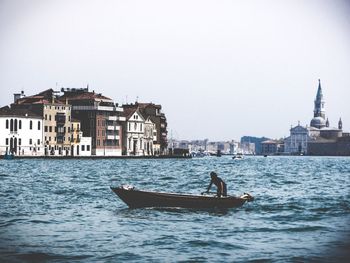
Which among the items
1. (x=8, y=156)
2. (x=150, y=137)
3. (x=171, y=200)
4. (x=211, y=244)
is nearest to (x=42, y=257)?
(x=211, y=244)

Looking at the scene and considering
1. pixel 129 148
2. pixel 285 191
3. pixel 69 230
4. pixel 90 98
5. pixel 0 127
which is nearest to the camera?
pixel 69 230

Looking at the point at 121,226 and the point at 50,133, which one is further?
the point at 50,133

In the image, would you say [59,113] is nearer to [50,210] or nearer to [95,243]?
[50,210]

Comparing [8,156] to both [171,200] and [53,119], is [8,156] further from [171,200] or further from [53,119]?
[171,200]

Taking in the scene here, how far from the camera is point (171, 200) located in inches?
899

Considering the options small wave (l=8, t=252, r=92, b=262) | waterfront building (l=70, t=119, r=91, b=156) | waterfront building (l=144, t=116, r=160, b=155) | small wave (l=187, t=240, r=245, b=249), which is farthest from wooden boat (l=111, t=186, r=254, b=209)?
waterfront building (l=144, t=116, r=160, b=155)

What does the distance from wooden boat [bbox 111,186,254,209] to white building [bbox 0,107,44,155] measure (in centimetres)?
6251

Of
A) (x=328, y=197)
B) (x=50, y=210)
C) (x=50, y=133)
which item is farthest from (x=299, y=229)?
(x=50, y=133)

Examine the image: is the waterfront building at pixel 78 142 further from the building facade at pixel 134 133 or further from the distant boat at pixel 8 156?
the distant boat at pixel 8 156

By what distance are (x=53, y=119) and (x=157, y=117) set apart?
31945 millimetres

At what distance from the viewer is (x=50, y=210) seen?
2270 centimetres

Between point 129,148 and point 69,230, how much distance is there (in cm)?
9137

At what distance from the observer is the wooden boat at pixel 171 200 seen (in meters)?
22.7


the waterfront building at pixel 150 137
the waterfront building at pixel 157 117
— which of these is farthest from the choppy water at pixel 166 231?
the waterfront building at pixel 157 117
